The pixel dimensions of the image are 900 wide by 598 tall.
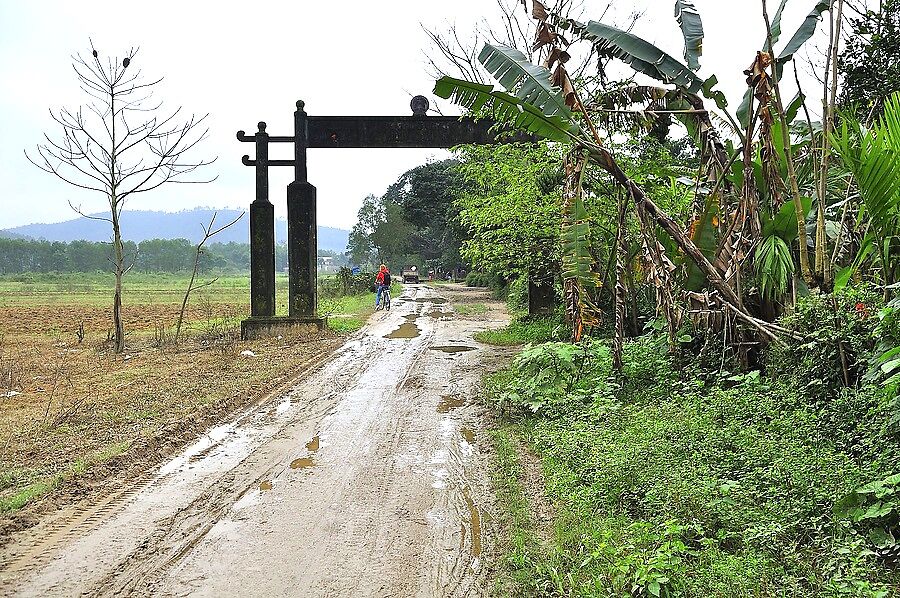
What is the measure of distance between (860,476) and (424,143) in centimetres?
1216

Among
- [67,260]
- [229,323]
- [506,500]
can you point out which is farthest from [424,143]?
[67,260]

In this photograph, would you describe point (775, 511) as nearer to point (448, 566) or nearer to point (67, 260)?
point (448, 566)

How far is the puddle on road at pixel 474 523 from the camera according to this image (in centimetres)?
461

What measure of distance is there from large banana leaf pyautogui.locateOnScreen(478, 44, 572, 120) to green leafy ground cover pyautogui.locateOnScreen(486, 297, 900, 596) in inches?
122

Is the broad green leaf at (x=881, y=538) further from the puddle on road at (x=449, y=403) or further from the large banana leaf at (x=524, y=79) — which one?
the puddle on road at (x=449, y=403)

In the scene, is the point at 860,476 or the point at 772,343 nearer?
the point at 860,476

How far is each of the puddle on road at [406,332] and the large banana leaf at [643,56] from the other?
9252mm

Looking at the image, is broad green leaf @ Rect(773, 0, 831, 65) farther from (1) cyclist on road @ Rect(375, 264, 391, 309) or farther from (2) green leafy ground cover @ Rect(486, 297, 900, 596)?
(1) cyclist on road @ Rect(375, 264, 391, 309)

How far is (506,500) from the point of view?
5457 mm

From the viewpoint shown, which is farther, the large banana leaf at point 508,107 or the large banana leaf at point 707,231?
the large banana leaf at point 707,231

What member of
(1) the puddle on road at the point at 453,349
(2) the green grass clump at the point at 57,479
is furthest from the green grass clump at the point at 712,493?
(1) the puddle on road at the point at 453,349

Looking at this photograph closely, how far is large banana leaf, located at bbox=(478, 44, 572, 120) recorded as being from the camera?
725 centimetres

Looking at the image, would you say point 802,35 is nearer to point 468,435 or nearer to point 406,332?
point 468,435

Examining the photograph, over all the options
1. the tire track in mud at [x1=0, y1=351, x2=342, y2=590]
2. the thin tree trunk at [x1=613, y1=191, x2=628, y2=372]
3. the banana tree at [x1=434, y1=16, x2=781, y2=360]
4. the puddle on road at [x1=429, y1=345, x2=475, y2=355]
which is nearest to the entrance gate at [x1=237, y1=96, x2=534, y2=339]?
the puddle on road at [x1=429, y1=345, x2=475, y2=355]
